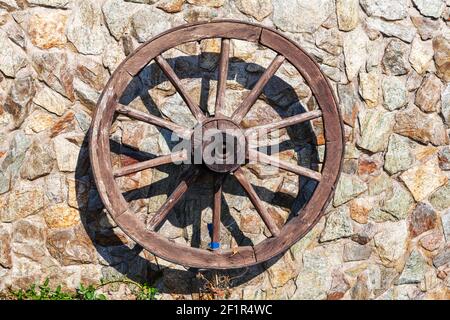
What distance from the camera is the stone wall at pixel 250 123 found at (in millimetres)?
3615

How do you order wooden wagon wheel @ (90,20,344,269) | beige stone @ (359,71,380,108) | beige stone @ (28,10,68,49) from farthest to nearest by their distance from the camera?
beige stone @ (359,71,380,108)
beige stone @ (28,10,68,49)
wooden wagon wheel @ (90,20,344,269)

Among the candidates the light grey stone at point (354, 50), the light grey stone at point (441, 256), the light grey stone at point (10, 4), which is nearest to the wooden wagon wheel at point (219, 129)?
the light grey stone at point (354, 50)

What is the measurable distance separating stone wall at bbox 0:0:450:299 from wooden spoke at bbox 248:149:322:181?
0.93ft

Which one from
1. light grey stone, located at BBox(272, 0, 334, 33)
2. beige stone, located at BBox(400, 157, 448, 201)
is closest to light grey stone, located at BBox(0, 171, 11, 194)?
light grey stone, located at BBox(272, 0, 334, 33)

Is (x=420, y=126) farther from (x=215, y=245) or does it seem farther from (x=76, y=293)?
(x=76, y=293)

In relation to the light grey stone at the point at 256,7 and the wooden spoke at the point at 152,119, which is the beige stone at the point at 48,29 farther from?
the light grey stone at the point at 256,7

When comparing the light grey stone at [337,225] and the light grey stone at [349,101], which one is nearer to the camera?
the light grey stone at [349,101]

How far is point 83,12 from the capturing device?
359cm

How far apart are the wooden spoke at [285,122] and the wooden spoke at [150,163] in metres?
0.37

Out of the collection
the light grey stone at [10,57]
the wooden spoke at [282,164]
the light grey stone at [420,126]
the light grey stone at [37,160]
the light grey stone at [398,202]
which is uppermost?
the light grey stone at [10,57]

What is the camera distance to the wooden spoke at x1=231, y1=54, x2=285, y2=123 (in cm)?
354

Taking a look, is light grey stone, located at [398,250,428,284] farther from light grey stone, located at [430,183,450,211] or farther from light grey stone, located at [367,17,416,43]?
light grey stone, located at [367,17,416,43]

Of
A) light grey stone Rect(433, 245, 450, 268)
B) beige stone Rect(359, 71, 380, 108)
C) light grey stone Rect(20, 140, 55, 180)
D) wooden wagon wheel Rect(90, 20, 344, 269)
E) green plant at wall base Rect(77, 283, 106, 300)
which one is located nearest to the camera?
wooden wagon wheel Rect(90, 20, 344, 269)

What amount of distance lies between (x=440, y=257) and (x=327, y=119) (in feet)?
4.28
